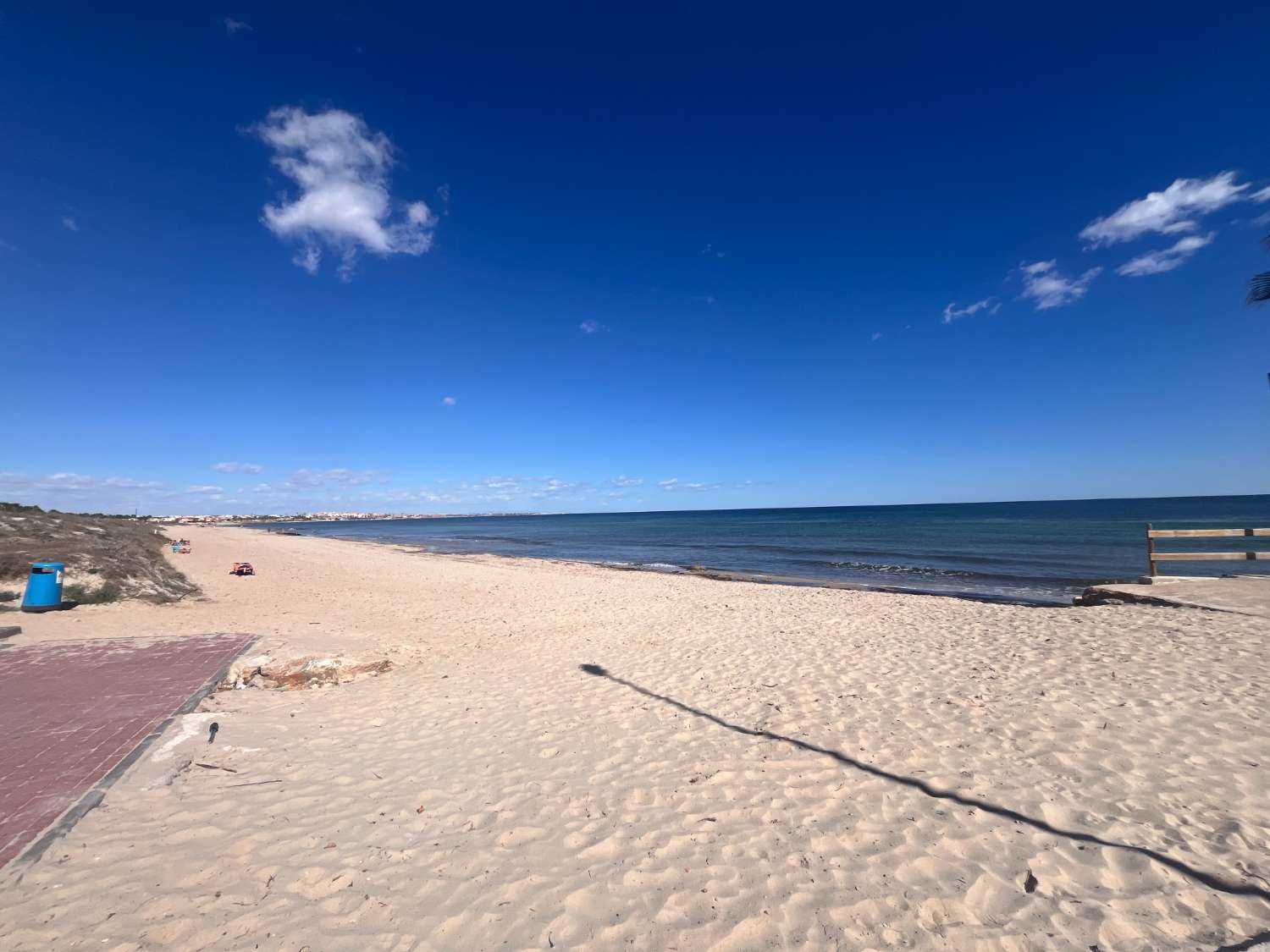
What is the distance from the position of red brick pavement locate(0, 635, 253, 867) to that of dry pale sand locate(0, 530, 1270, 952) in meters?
0.35

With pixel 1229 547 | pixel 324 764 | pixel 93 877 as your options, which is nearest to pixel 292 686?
pixel 324 764

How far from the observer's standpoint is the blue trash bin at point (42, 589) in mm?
10266

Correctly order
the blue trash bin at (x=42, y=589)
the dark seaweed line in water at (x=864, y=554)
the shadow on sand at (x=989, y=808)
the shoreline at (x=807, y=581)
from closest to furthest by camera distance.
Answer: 1. the shadow on sand at (x=989, y=808)
2. the blue trash bin at (x=42, y=589)
3. the shoreline at (x=807, y=581)
4. the dark seaweed line in water at (x=864, y=554)

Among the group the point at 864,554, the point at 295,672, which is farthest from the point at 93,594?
the point at 864,554

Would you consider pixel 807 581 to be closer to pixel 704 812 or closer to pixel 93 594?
pixel 704 812

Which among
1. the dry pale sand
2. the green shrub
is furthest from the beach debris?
the green shrub

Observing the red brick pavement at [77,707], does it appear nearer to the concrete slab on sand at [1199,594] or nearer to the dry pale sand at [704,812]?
the dry pale sand at [704,812]

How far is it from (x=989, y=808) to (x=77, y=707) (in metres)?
9.04

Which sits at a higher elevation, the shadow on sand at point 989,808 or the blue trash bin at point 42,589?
the blue trash bin at point 42,589

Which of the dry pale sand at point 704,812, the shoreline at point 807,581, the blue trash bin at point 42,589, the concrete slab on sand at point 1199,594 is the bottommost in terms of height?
the shoreline at point 807,581

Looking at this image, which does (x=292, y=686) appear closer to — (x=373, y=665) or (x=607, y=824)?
(x=373, y=665)

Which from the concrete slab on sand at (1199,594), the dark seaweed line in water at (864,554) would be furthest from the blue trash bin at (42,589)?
the dark seaweed line in water at (864,554)

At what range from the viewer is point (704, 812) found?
399 centimetres

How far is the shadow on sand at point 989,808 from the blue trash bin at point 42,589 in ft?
42.2
